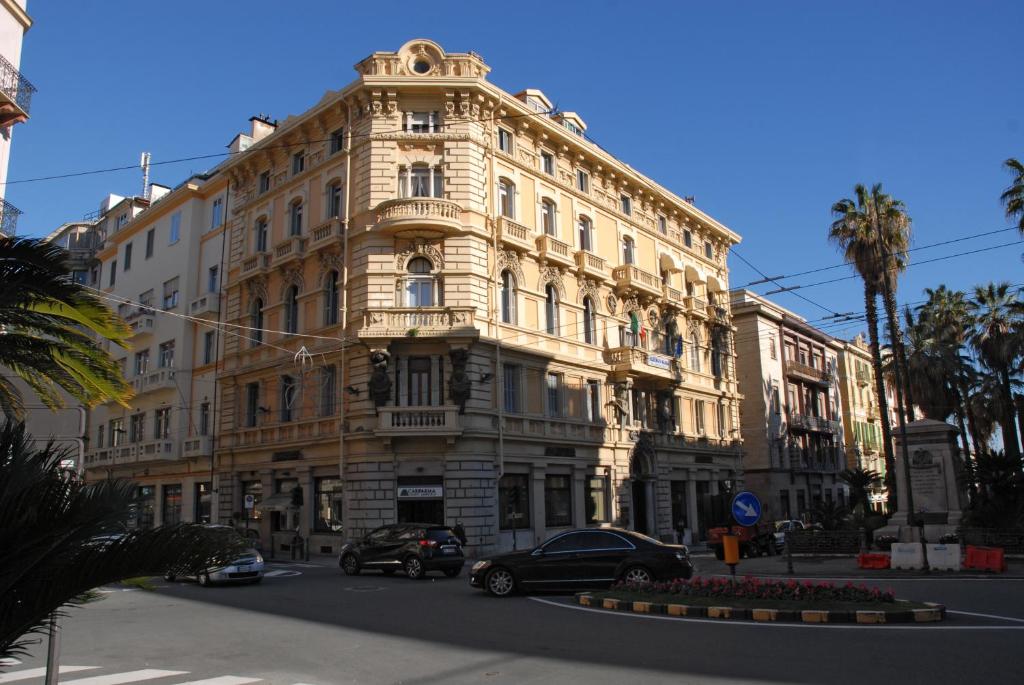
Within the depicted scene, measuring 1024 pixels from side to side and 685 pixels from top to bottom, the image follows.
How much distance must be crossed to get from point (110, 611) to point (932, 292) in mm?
49703

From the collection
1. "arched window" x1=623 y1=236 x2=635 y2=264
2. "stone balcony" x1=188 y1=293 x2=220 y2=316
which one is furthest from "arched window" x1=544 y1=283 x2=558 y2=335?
"stone balcony" x1=188 y1=293 x2=220 y2=316

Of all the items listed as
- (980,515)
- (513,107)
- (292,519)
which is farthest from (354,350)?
(980,515)

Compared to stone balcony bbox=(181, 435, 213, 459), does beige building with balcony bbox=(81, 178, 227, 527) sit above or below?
above

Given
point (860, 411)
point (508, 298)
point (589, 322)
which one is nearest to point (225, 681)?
point (508, 298)

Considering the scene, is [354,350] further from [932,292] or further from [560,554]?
[932,292]

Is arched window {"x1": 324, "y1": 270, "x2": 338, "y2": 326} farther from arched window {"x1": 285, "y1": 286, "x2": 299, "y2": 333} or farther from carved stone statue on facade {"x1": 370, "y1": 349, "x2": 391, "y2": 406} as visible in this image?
carved stone statue on facade {"x1": 370, "y1": 349, "x2": 391, "y2": 406}

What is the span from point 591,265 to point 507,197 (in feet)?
17.3

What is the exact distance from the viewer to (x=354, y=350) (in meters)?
29.9

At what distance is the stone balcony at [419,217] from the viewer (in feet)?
96.7

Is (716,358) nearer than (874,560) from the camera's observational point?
No

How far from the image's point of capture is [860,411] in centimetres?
6812

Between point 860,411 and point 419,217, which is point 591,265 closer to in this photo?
point 419,217

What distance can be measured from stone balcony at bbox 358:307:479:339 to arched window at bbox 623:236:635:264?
499 inches

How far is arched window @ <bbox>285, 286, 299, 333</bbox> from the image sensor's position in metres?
33.6
